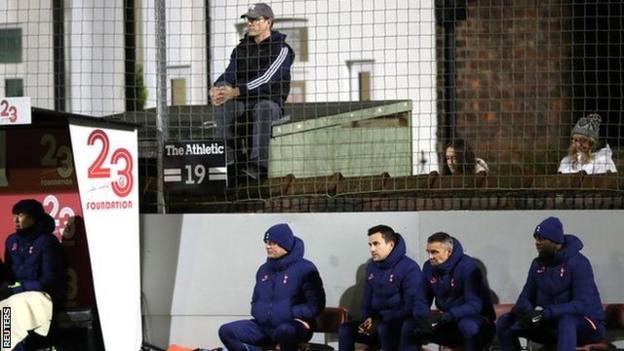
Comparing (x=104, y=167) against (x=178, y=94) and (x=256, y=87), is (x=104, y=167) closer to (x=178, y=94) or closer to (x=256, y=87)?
(x=256, y=87)

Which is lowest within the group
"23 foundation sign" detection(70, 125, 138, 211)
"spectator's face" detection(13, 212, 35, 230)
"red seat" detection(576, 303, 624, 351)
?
"red seat" detection(576, 303, 624, 351)

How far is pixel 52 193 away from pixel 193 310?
154cm

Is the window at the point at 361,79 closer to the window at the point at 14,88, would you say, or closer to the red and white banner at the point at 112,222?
the red and white banner at the point at 112,222

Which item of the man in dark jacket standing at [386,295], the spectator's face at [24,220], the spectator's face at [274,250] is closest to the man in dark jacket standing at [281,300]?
the spectator's face at [274,250]

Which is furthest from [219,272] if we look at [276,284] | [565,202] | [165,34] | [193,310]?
[565,202]

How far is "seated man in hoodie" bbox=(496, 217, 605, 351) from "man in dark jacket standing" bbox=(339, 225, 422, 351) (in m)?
0.73

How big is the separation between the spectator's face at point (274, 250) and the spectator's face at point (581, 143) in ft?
8.85

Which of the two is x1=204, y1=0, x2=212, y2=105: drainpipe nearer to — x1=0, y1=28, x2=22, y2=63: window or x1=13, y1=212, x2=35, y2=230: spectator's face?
x1=0, y1=28, x2=22, y2=63: window

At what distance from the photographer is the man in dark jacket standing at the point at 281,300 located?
11.2 m

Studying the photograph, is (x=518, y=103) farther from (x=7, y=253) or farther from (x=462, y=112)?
(x=7, y=253)

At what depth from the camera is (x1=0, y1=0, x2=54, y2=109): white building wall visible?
13477 millimetres

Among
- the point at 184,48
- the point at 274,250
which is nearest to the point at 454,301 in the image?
the point at 274,250

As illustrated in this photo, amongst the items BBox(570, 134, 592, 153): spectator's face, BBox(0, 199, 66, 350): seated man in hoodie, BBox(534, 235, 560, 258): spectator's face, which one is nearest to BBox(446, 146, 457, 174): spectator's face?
BBox(570, 134, 592, 153): spectator's face

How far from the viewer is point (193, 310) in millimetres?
12438
